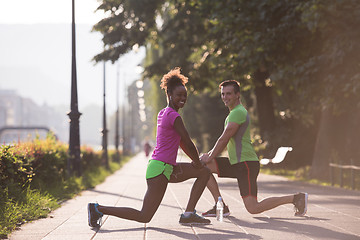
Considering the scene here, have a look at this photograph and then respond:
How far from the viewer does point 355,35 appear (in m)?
16.9

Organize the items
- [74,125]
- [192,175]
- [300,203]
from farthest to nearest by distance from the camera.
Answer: [74,125], [300,203], [192,175]

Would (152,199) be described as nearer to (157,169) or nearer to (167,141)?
(157,169)

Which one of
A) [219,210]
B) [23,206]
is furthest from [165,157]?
[23,206]

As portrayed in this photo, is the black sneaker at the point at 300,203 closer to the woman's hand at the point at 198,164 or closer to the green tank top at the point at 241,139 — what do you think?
the green tank top at the point at 241,139

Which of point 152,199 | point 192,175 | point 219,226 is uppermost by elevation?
point 192,175

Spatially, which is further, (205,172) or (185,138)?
(205,172)

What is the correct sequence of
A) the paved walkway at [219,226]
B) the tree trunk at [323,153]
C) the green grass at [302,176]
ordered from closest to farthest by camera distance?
the paved walkway at [219,226], the green grass at [302,176], the tree trunk at [323,153]

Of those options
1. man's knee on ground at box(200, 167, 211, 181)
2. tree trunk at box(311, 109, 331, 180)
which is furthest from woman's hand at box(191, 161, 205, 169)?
tree trunk at box(311, 109, 331, 180)

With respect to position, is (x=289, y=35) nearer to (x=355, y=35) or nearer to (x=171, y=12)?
(x=355, y=35)

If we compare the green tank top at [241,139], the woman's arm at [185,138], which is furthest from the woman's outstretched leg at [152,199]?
the green tank top at [241,139]

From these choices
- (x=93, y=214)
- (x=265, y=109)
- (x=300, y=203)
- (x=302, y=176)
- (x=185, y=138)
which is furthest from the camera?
(x=265, y=109)

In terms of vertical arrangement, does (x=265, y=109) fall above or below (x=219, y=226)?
above

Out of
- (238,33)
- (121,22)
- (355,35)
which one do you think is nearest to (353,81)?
(355,35)

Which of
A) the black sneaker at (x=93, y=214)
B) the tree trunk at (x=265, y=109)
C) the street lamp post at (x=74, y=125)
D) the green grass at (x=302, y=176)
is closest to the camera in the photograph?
the black sneaker at (x=93, y=214)
